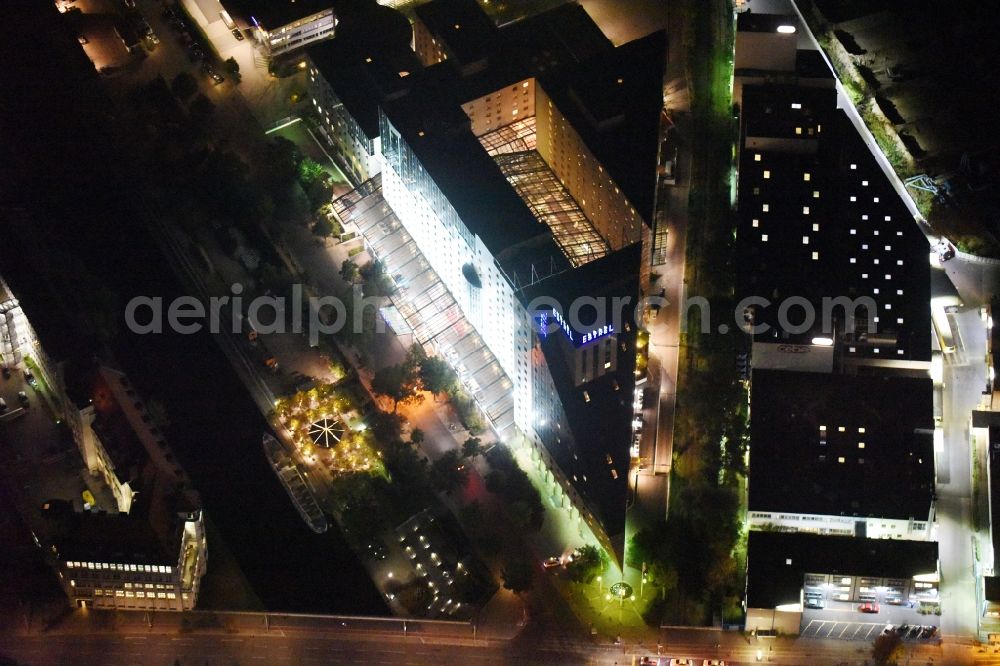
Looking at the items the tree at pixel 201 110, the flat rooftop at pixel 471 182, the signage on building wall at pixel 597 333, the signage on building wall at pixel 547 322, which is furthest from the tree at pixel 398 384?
the tree at pixel 201 110

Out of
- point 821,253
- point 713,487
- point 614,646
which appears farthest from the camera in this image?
point 821,253

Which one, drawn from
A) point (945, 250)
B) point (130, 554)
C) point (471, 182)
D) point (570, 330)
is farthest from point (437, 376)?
point (945, 250)

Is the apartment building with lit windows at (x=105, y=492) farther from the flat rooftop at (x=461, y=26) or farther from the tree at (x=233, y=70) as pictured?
the flat rooftop at (x=461, y=26)

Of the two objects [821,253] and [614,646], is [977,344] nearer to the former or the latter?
[821,253]

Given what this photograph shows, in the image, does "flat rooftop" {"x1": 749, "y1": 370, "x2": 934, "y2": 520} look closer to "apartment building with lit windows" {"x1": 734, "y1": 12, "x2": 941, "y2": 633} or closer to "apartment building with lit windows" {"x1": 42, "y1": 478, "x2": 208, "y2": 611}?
"apartment building with lit windows" {"x1": 734, "y1": 12, "x2": 941, "y2": 633}

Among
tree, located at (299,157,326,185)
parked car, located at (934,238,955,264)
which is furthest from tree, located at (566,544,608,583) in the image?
tree, located at (299,157,326,185)

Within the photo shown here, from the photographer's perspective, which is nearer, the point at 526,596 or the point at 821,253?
the point at 526,596

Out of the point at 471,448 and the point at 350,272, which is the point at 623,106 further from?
the point at 471,448

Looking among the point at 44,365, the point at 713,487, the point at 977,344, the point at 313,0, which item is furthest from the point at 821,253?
the point at 44,365
